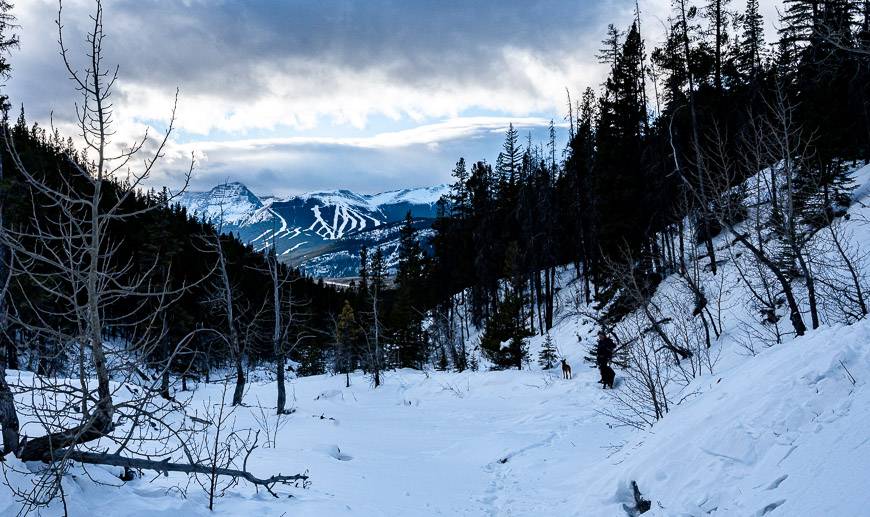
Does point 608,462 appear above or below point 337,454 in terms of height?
above

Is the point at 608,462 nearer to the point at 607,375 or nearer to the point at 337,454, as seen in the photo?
the point at 337,454

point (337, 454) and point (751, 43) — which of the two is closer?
point (337, 454)

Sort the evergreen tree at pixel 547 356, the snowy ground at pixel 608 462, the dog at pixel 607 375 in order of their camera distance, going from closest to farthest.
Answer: the snowy ground at pixel 608 462
the dog at pixel 607 375
the evergreen tree at pixel 547 356

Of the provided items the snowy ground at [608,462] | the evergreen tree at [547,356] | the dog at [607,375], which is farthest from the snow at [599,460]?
the evergreen tree at [547,356]

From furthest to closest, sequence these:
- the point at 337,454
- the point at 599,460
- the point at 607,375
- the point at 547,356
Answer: the point at 547,356, the point at 607,375, the point at 337,454, the point at 599,460

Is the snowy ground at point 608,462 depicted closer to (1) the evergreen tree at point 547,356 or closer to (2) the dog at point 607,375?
(2) the dog at point 607,375

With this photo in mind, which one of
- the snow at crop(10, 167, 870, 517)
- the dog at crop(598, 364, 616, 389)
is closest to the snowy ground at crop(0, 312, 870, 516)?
the snow at crop(10, 167, 870, 517)

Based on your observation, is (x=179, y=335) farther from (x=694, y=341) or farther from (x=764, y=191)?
(x=764, y=191)

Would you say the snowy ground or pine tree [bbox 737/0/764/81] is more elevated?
pine tree [bbox 737/0/764/81]

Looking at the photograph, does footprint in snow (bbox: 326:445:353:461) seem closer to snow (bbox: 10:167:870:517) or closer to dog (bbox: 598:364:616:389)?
snow (bbox: 10:167:870:517)

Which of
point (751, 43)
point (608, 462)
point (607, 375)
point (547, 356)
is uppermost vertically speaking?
point (751, 43)

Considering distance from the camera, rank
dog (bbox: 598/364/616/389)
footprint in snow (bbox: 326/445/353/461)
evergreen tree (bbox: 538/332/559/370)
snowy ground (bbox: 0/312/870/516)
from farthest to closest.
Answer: evergreen tree (bbox: 538/332/559/370), dog (bbox: 598/364/616/389), footprint in snow (bbox: 326/445/353/461), snowy ground (bbox: 0/312/870/516)

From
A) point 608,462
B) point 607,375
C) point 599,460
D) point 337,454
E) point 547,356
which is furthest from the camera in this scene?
point 547,356

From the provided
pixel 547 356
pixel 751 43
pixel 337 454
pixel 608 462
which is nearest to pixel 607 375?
pixel 547 356
